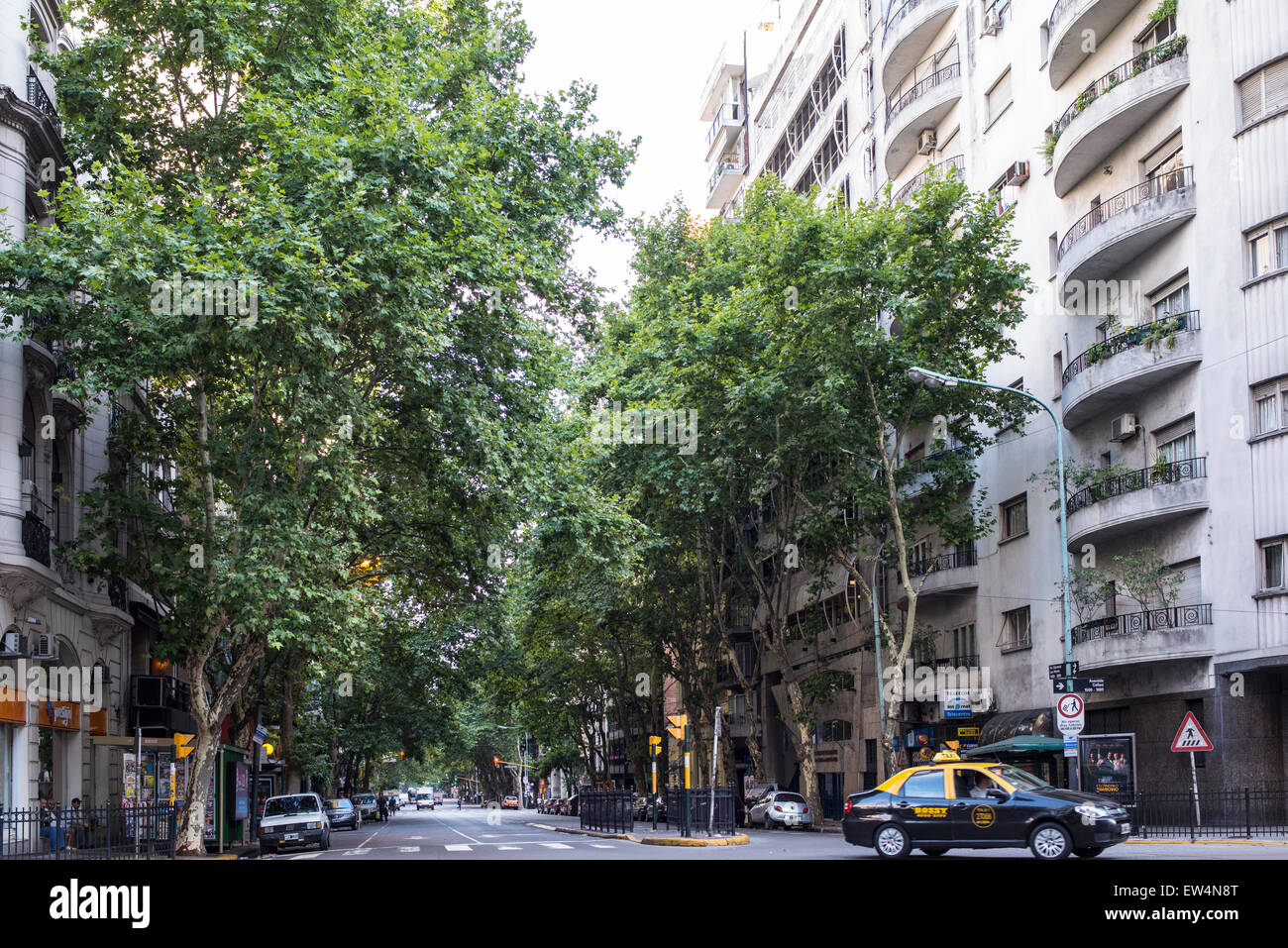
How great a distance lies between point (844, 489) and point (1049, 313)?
25.2 ft

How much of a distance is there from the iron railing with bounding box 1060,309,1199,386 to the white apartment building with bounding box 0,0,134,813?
2332cm

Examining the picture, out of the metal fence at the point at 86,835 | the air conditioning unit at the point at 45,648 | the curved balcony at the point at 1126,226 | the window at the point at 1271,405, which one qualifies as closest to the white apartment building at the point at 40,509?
the air conditioning unit at the point at 45,648

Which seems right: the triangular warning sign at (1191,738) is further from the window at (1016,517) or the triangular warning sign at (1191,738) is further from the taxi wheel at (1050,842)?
the window at (1016,517)

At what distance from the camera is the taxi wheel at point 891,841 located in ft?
62.9

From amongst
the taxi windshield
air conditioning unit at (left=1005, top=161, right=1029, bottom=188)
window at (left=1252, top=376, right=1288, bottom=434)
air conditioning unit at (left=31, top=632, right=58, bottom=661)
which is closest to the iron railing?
window at (left=1252, top=376, right=1288, bottom=434)

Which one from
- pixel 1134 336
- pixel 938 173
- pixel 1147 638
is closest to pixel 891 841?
pixel 1147 638

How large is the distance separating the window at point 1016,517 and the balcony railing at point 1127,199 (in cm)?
727

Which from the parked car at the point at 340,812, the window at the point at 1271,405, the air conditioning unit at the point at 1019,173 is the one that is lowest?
the parked car at the point at 340,812

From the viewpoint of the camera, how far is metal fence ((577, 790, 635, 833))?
37.1 metres

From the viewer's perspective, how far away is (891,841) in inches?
761

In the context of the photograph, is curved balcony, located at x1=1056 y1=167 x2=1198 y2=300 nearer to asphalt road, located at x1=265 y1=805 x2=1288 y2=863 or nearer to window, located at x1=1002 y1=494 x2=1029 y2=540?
window, located at x1=1002 y1=494 x2=1029 y2=540

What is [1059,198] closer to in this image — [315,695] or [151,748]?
[151,748]

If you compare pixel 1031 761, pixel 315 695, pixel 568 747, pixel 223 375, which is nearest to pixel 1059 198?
pixel 1031 761

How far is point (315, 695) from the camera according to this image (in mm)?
59062
